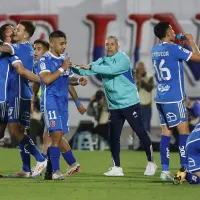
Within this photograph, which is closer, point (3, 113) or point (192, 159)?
point (192, 159)

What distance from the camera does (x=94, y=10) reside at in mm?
25641

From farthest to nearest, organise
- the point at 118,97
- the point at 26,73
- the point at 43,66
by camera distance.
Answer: the point at 118,97 < the point at 26,73 < the point at 43,66

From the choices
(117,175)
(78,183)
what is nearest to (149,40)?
(117,175)

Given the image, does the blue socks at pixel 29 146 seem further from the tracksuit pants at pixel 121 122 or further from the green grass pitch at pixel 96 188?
the tracksuit pants at pixel 121 122

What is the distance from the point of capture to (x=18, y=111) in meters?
15.4

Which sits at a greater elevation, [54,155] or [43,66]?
[43,66]

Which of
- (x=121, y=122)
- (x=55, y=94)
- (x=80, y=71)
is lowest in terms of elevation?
(x=121, y=122)

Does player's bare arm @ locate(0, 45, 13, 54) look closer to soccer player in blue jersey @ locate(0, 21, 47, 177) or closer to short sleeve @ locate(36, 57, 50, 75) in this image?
soccer player in blue jersey @ locate(0, 21, 47, 177)

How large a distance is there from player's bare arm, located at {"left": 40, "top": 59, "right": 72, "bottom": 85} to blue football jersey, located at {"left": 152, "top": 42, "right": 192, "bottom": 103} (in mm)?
1444

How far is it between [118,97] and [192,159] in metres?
2.57

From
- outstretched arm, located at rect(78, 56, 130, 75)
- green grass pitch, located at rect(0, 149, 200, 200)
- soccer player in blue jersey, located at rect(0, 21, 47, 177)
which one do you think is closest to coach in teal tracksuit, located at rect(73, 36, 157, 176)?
outstretched arm, located at rect(78, 56, 130, 75)

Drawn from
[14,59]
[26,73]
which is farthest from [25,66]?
[26,73]

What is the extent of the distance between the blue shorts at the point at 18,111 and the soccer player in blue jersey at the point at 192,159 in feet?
8.32

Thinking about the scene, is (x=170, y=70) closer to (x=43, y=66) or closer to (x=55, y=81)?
(x=55, y=81)
